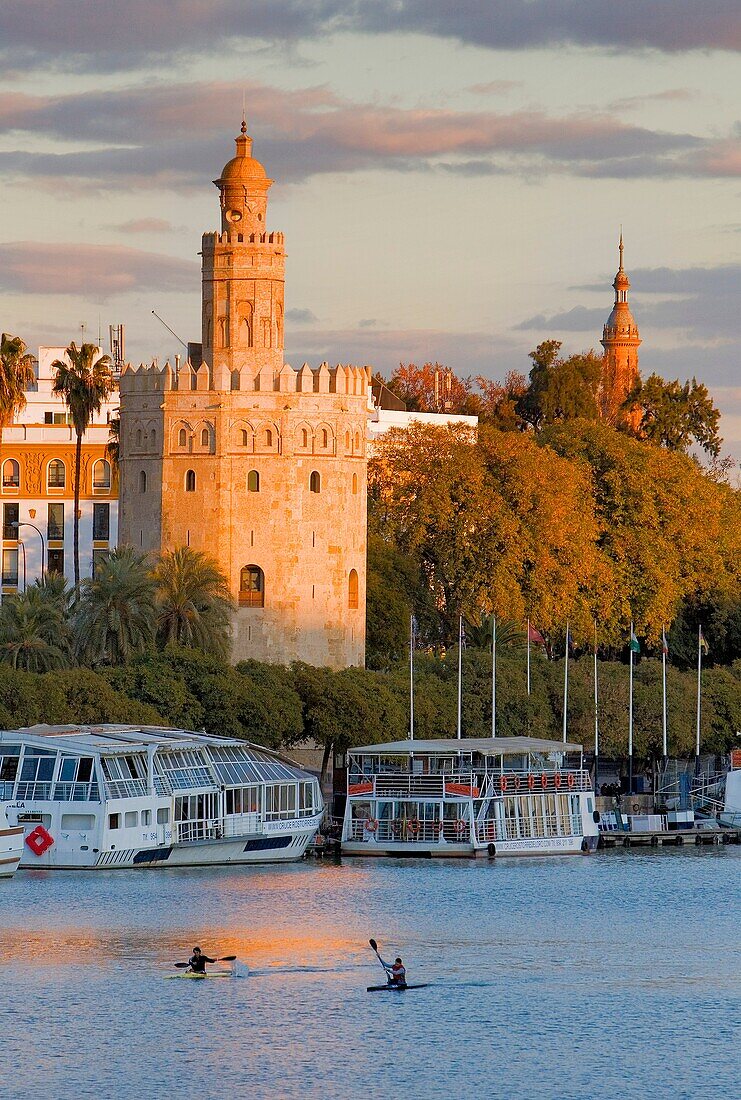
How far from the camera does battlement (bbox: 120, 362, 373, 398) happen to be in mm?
101375

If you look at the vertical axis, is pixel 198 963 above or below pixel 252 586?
below

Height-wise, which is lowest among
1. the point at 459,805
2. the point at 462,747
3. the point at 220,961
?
the point at 220,961

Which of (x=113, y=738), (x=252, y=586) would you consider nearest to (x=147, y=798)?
(x=113, y=738)

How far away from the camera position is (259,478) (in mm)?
100625

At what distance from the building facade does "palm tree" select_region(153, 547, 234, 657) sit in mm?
38688

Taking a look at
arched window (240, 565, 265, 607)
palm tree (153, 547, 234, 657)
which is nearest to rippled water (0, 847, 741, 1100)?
palm tree (153, 547, 234, 657)

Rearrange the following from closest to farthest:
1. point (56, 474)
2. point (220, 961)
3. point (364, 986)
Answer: point (364, 986) < point (220, 961) < point (56, 474)

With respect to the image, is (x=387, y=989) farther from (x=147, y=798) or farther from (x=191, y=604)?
(x=191, y=604)

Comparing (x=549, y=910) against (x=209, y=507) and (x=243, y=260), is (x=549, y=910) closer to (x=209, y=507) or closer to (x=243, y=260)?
(x=209, y=507)

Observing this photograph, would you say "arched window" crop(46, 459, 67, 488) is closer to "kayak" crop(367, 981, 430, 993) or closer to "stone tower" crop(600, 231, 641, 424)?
"stone tower" crop(600, 231, 641, 424)

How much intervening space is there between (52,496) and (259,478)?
35358 mm

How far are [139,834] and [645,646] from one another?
44652 millimetres

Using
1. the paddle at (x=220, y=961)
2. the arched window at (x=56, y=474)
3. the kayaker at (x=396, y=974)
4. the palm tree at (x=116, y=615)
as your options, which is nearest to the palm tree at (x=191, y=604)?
the palm tree at (x=116, y=615)

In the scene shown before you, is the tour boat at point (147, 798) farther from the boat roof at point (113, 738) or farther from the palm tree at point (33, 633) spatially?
the palm tree at point (33, 633)
